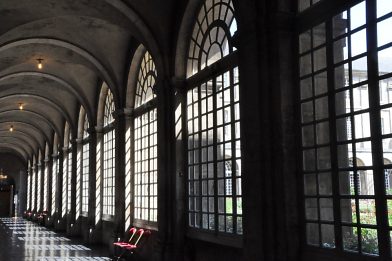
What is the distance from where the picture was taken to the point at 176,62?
11.9 m

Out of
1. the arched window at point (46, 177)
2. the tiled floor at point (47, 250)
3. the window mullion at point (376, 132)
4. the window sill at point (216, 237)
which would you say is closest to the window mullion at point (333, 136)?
the window mullion at point (376, 132)

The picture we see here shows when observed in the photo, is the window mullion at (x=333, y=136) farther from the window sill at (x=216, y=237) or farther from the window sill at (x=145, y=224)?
the window sill at (x=145, y=224)

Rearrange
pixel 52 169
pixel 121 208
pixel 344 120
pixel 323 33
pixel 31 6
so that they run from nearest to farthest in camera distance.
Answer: pixel 344 120 < pixel 323 33 < pixel 31 6 < pixel 121 208 < pixel 52 169

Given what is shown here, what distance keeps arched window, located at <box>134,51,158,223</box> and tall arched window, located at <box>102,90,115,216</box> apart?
2.90m

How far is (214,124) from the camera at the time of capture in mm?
10312

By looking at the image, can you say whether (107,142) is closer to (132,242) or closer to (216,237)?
(132,242)

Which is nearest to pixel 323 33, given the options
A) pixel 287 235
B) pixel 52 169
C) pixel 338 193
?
pixel 338 193

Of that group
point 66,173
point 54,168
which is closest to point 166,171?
point 66,173

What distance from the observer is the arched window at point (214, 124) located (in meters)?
9.54

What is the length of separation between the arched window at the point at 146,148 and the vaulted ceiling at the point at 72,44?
0.97 metres

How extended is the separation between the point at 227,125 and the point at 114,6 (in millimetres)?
4636

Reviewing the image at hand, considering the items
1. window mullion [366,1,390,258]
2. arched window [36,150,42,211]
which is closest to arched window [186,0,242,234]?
window mullion [366,1,390,258]

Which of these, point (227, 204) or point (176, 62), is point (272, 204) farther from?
point (176, 62)

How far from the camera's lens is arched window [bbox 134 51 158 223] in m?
13.9
